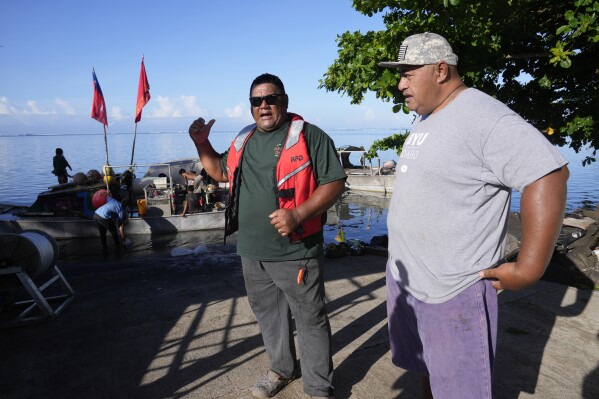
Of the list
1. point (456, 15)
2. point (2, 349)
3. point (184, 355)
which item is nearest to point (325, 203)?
point (184, 355)

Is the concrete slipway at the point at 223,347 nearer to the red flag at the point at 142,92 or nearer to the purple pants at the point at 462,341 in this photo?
the purple pants at the point at 462,341

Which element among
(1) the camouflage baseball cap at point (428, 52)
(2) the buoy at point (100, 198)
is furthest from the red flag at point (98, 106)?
(1) the camouflage baseball cap at point (428, 52)

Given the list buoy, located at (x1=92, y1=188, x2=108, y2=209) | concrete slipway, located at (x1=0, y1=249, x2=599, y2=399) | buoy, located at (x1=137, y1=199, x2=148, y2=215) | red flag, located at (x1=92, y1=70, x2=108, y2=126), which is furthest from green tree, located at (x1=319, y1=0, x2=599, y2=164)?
red flag, located at (x1=92, y1=70, x2=108, y2=126)

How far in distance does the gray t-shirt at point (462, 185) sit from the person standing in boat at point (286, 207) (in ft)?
2.68

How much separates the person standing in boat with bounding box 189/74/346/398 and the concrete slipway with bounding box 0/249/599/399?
1.48ft

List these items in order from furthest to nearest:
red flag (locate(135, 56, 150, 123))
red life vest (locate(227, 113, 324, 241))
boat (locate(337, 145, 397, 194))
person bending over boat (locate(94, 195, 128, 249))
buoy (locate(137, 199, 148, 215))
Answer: boat (locate(337, 145, 397, 194)) → red flag (locate(135, 56, 150, 123)) → buoy (locate(137, 199, 148, 215)) → person bending over boat (locate(94, 195, 128, 249)) → red life vest (locate(227, 113, 324, 241))

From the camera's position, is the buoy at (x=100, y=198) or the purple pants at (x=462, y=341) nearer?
the purple pants at (x=462, y=341)

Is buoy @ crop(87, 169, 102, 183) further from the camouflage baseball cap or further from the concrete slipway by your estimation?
the camouflage baseball cap

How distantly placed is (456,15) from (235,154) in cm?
497

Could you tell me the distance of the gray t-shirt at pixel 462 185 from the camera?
5.78 feet

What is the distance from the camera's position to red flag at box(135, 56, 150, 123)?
699 inches

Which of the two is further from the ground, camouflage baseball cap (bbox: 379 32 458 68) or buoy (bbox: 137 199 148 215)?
camouflage baseball cap (bbox: 379 32 458 68)

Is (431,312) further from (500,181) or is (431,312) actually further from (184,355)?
(184,355)

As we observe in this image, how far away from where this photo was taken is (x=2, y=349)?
4086mm
